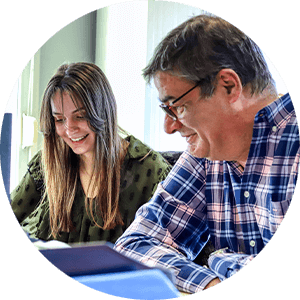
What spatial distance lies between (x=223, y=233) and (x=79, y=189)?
1.65 feet

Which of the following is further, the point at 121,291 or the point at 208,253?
the point at 208,253

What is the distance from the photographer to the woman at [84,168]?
1.59 meters

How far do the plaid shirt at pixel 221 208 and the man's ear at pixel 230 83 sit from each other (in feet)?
0.33

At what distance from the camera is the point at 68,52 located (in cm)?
161

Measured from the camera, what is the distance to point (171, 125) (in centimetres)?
159

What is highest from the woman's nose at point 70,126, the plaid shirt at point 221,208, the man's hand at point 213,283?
the woman's nose at point 70,126

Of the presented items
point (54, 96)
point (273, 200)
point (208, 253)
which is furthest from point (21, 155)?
point (273, 200)

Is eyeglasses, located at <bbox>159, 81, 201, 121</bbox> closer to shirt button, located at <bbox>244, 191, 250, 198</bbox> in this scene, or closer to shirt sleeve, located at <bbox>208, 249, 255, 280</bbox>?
shirt button, located at <bbox>244, 191, 250, 198</bbox>

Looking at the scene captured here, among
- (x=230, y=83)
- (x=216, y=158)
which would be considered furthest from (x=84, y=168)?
(x=230, y=83)

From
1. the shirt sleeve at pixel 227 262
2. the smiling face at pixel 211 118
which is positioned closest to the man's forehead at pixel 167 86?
the smiling face at pixel 211 118

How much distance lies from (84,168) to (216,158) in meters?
0.44

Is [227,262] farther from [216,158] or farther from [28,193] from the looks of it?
[28,193]

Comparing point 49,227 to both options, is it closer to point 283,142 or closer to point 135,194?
point 135,194

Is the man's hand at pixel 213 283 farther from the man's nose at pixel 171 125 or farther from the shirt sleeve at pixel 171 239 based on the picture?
the man's nose at pixel 171 125
